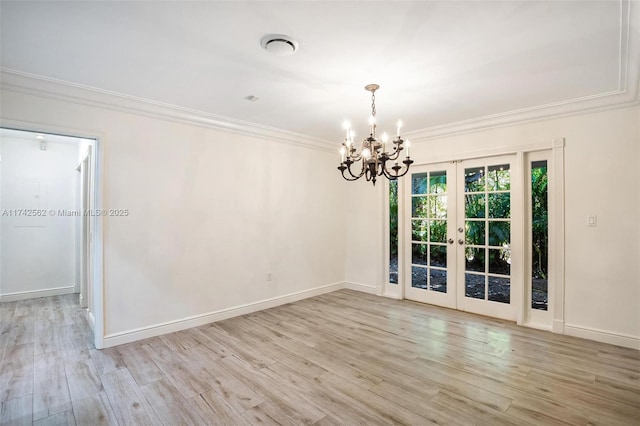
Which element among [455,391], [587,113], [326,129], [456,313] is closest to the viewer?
[455,391]

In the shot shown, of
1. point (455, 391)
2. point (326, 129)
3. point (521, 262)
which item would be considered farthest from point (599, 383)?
point (326, 129)

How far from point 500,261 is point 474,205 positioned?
796 millimetres

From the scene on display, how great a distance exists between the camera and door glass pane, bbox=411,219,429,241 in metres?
4.74

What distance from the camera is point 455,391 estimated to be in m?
2.39

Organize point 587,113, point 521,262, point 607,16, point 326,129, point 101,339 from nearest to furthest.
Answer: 1. point 607,16
2. point 101,339
3. point 587,113
4. point 521,262
5. point 326,129

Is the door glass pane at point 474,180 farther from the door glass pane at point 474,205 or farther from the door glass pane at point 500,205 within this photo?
the door glass pane at point 500,205

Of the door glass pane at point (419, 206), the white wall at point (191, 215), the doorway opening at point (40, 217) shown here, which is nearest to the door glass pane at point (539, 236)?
the door glass pane at point (419, 206)

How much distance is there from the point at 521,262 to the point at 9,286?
736 cm

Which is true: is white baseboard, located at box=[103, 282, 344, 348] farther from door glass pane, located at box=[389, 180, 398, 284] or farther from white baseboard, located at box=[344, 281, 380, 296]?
door glass pane, located at box=[389, 180, 398, 284]

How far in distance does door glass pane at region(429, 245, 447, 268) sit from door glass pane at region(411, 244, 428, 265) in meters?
0.09

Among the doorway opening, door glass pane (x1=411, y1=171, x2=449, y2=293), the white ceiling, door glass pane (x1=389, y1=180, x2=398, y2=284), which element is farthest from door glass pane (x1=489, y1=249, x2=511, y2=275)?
the doorway opening

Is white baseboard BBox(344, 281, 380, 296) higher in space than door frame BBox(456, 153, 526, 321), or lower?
lower

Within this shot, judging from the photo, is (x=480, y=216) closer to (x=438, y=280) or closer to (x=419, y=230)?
(x=419, y=230)

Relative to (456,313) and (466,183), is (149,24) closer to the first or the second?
(466,183)
